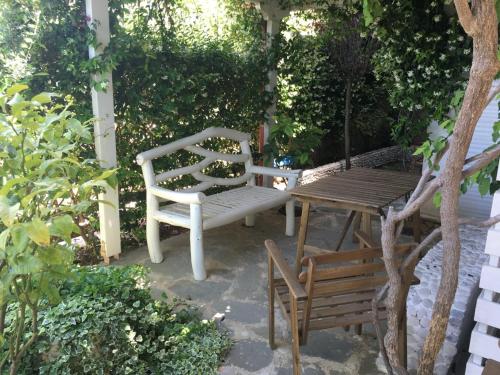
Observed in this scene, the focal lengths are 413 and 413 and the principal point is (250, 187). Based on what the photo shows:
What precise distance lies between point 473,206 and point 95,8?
422 cm

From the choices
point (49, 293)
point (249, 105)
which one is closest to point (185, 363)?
point (49, 293)

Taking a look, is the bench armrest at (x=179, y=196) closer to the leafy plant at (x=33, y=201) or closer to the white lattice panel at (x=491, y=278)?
the leafy plant at (x=33, y=201)

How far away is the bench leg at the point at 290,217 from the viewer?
4164 mm

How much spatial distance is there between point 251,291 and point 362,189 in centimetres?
115

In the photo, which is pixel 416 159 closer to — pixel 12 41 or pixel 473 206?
pixel 473 206

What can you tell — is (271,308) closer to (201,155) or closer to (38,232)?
(38,232)

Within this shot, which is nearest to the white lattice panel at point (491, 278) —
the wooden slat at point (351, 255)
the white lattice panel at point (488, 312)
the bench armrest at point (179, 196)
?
the white lattice panel at point (488, 312)

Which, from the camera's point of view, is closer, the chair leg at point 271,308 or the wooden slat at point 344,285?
the wooden slat at point 344,285

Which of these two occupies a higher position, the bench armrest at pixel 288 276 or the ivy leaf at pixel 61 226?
the ivy leaf at pixel 61 226

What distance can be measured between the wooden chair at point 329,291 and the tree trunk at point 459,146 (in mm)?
383

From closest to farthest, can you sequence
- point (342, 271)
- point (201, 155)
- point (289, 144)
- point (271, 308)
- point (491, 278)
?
point (491, 278)
point (342, 271)
point (271, 308)
point (201, 155)
point (289, 144)

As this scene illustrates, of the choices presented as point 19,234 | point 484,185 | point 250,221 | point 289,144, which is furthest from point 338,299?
point 289,144

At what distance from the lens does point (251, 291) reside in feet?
10.1

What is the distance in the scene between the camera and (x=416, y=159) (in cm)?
676
